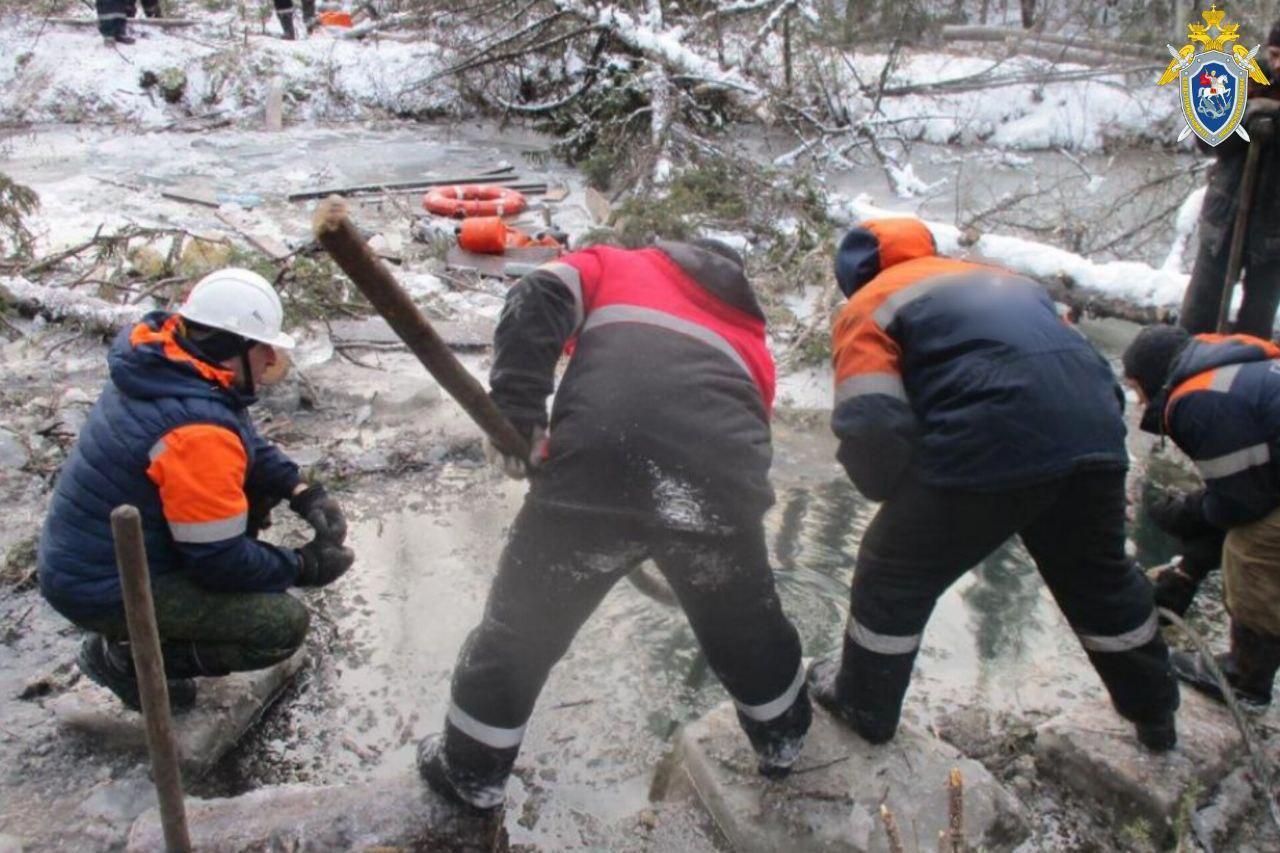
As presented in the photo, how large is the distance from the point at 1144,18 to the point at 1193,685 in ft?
37.3

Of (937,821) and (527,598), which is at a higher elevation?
(527,598)

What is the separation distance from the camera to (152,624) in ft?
6.56

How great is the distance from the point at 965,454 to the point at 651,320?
84cm

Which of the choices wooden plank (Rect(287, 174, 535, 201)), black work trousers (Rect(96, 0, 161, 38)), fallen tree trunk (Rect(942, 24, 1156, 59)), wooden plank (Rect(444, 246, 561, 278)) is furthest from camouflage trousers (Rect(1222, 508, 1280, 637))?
black work trousers (Rect(96, 0, 161, 38))

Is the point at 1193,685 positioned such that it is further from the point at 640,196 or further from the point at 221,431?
the point at 640,196

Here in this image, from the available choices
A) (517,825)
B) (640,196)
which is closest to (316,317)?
(640,196)

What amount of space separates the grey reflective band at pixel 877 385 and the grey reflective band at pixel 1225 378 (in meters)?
0.95

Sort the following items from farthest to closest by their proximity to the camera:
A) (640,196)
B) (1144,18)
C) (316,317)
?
(1144,18) < (640,196) < (316,317)

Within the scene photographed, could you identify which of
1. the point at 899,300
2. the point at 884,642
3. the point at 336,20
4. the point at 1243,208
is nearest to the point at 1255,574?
the point at 884,642

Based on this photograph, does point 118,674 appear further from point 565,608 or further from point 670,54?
point 670,54

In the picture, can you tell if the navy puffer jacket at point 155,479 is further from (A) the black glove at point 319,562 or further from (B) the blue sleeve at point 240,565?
(A) the black glove at point 319,562

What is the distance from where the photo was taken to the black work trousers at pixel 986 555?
271cm

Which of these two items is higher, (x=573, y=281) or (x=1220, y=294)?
(x=573, y=281)

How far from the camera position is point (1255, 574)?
3.11 meters
